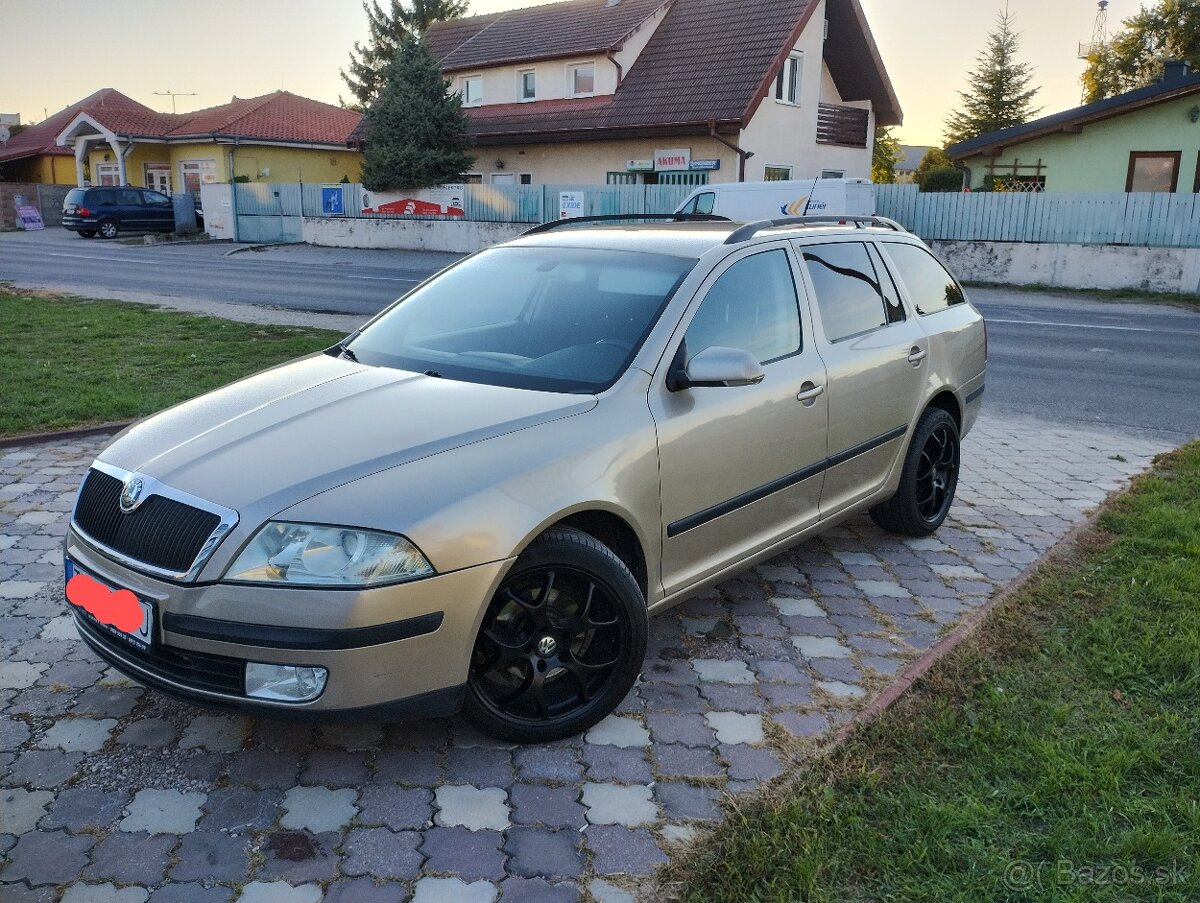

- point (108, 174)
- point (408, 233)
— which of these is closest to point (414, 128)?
point (408, 233)

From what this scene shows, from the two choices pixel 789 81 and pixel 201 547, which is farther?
pixel 789 81

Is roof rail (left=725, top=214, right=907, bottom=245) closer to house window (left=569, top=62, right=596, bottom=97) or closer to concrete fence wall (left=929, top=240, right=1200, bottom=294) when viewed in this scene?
concrete fence wall (left=929, top=240, right=1200, bottom=294)

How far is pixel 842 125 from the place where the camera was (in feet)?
109

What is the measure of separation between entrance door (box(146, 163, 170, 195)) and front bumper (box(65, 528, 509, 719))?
1825 inches

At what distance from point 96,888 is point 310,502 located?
114 centimetres

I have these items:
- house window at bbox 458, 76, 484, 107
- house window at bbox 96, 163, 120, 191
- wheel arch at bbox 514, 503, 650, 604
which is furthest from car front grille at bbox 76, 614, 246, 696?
house window at bbox 96, 163, 120, 191

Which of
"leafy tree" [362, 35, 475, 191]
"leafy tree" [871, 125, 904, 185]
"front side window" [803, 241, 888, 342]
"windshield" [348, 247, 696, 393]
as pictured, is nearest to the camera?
"windshield" [348, 247, 696, 393]

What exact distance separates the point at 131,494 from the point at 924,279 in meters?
4.25

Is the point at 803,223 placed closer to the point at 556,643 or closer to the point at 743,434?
the point at 743,434

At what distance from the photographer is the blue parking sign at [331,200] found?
32.5m

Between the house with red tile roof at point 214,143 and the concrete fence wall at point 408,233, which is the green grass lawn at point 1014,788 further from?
the house with red tile roof at point 214,143

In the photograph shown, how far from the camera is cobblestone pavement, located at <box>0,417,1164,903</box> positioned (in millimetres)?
2764

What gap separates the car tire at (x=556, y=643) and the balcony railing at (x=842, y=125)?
31.2 m

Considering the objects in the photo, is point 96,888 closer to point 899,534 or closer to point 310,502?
point 310,502
